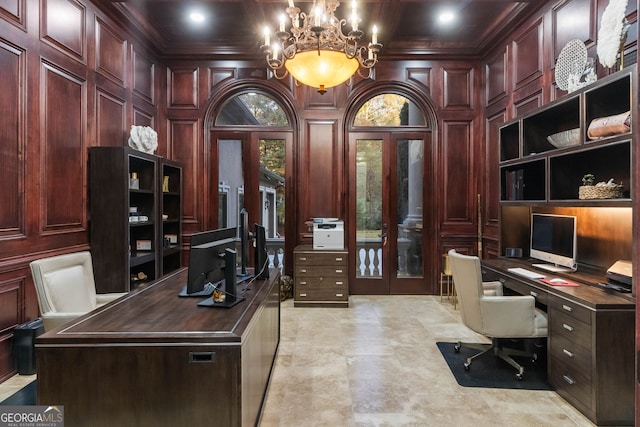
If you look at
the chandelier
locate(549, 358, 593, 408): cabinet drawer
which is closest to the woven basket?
locate(549, 358, 593, 408): cabinet drawer

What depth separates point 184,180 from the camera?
532 cm

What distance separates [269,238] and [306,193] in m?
0.91

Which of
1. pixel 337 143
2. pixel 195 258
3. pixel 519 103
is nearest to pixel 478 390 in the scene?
pixel 195 258

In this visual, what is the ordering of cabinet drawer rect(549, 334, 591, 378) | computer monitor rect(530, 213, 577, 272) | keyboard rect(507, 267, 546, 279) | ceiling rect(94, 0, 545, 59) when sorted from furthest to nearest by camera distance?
ceiling rect(94, 0, 545, 59) < computer monitor rect(530, 213, 577, 272) < keyboard rect(507, 267, 546, 279) < cabinet drawer rect(549, 334, 591, 378)

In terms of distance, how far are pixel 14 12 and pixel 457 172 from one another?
5.17 metres

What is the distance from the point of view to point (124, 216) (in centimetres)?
365

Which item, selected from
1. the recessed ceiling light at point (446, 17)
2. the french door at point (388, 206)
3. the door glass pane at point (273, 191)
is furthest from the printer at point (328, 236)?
the recessed ceiling light at point (446, 17)

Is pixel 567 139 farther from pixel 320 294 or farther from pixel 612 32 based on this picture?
pixel 320 294

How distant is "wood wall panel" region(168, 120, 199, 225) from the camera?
5.30 m

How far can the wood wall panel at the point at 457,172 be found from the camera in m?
5.30

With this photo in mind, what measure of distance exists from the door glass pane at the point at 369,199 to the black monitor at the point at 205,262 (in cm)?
312

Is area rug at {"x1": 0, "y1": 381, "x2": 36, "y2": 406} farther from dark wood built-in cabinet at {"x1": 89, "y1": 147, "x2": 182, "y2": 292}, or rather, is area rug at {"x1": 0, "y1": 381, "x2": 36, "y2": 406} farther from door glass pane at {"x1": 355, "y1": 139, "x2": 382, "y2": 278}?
door glass pane at {"x1": 355, "y1": 139, "x2": 382, "y2": 278}

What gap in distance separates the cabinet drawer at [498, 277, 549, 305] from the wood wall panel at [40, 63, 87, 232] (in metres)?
4.08

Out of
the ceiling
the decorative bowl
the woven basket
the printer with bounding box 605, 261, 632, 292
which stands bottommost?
the printer with bounding box 605, 261, 632, 292
